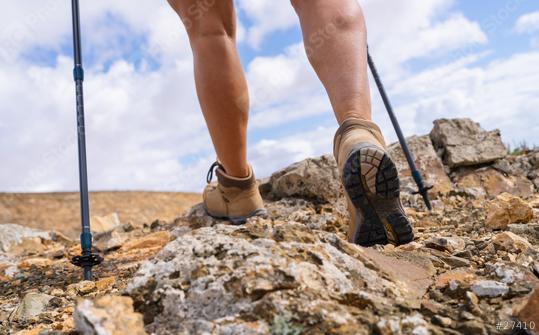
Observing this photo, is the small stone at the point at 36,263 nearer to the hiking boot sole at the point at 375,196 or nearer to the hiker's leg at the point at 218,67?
the hiker's leg at the point at 218,67

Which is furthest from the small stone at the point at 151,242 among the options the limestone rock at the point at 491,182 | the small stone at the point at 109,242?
the limestone rock at the point at 491,182

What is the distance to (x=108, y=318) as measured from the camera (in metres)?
1.07

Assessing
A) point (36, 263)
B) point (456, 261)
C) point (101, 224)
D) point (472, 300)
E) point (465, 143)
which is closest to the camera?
point (472, 300)

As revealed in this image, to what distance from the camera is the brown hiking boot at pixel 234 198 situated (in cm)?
266

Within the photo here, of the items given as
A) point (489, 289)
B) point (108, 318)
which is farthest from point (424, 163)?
point (108, 318)

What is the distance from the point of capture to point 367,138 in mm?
1735

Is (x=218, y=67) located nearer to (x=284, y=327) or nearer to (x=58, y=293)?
(x=58, y=293)

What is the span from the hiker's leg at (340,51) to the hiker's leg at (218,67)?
0.40 metres

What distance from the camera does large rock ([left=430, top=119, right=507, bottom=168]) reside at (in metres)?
5.35

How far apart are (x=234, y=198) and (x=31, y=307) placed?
1.18m

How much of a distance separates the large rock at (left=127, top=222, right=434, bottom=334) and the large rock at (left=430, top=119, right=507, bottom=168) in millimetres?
4336

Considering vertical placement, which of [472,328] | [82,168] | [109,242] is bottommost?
[472,328]

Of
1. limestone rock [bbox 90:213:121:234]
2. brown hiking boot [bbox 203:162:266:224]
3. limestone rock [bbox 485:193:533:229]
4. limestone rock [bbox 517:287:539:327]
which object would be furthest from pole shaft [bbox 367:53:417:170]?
limestone rock [bbox 90:213:121:234]

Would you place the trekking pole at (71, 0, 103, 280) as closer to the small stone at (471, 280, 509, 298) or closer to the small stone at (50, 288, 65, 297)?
the small stone at (50, 288, 65, 297)
